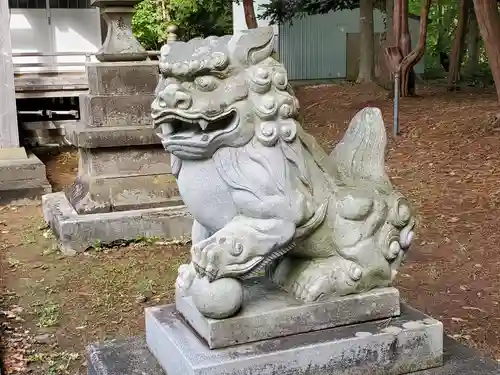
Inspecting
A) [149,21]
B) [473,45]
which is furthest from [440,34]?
[149,21]

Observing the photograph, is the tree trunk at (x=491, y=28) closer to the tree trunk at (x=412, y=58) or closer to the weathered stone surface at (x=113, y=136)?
the tree trunk at (x=412, y=58)

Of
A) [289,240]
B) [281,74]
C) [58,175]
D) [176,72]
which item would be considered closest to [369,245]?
[289,240]

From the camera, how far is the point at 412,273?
5398 millimetres

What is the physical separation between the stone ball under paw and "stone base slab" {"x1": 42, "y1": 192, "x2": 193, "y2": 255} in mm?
4090

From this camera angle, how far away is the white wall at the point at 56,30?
1327 centimetres

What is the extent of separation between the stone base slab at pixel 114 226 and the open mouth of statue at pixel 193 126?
401cm

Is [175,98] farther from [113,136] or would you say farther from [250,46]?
→ [113,136]

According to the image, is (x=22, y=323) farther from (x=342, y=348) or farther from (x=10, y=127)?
(x=10, y=127)

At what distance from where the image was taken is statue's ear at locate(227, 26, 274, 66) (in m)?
2.31

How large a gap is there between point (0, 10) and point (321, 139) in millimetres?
4935

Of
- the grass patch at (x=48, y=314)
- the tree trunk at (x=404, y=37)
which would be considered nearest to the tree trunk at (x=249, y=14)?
the tree trunk at (x=404, y=37)

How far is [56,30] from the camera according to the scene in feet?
43.8

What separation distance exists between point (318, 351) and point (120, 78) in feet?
16.0

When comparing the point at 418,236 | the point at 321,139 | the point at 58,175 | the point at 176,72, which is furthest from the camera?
the point at 321,139
